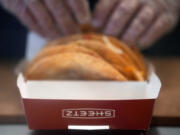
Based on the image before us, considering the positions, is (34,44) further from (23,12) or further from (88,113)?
(88,113)

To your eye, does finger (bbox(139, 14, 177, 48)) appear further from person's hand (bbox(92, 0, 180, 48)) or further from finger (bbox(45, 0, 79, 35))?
finger (bbox(45, 0, 79, 35))

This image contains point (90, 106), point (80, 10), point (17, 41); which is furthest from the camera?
point (17, 41)

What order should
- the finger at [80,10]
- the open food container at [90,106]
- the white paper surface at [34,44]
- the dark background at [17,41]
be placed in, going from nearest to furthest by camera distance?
the open food container at [90,106] → the finger at [80,10] → the white paper surface at [34,44] → the dark background at [17,41]

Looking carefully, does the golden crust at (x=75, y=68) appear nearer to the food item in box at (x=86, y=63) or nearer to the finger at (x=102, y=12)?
the food item in box at (x=86, y=63)

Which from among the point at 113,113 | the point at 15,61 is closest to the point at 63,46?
the point at 113,113

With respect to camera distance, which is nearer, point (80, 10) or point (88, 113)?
point (88, 113)

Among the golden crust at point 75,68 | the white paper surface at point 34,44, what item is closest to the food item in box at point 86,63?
the golden crust at point 75,68

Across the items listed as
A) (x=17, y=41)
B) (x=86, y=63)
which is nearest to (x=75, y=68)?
(x=86, y=63)

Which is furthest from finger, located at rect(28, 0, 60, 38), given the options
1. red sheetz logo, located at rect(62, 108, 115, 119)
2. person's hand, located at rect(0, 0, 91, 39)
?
red sheetz logo, located at rect(62, 108, 115, 119)
